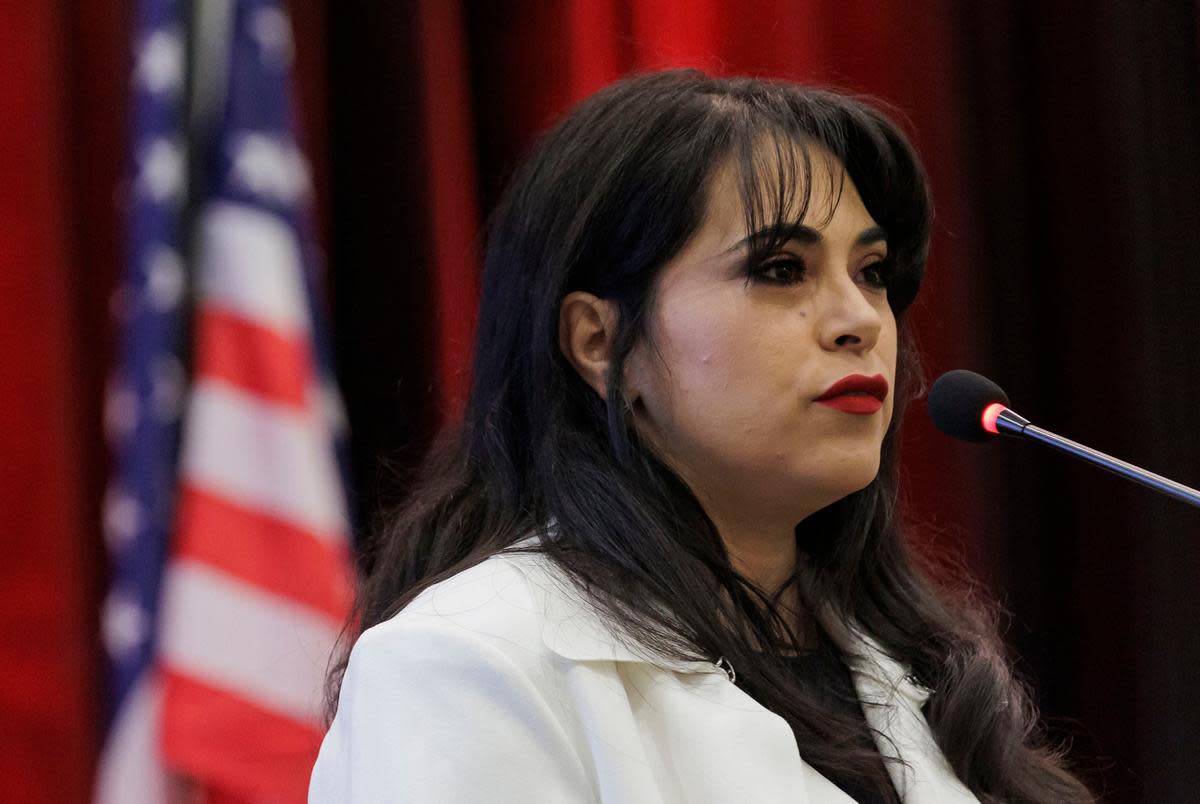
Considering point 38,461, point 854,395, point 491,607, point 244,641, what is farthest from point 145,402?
point 854,395

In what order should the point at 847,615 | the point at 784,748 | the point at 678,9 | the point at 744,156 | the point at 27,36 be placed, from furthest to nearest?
the point at 678,9 < the point at 27,36 < the point at 847,615 < the point at 744,156 < the point at 784,748

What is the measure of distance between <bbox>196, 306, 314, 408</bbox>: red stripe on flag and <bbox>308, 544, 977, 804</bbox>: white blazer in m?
Result: 0.72

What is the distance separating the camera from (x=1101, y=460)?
110 cm

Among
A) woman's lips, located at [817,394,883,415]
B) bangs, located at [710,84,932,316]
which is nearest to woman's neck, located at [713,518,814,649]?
woman's lips, located at [817,394,883,415]

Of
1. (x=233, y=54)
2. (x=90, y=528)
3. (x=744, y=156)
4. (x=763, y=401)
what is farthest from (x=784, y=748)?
(x=233, y=54)

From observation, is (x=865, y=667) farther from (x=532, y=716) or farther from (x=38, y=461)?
(x=38, y=461)

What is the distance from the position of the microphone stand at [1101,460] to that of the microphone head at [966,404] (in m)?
0.02

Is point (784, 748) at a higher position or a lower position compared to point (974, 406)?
lower

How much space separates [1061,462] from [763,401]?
1.17 m

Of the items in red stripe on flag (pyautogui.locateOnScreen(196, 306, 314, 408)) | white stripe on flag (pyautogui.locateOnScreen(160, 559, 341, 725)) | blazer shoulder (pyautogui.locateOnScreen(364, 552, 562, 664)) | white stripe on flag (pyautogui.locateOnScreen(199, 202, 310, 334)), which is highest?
white stripe on flag (pyautogui.locateOnScreen(199, 202, 310, 334))

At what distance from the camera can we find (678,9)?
88.3 inches

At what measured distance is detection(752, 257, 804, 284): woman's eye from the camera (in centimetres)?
129

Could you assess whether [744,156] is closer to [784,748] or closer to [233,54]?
[784,748]

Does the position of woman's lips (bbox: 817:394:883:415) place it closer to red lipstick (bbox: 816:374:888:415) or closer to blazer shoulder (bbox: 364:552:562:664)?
red lipstick (bbox: 816:374:888:415)
